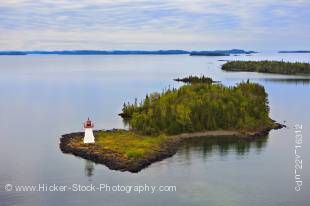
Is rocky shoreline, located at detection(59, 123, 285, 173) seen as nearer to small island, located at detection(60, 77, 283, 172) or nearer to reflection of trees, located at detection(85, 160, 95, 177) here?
small island, located at detection(60, 77, 283, 172)

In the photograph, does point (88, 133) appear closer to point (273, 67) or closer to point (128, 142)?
point (128, 142)

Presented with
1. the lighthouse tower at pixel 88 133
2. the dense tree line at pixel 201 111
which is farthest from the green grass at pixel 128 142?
the dense tree line at pixel 201 111

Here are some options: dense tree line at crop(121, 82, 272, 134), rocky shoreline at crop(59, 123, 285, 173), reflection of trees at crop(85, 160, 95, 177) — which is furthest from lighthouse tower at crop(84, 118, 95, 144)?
dense tree line at crop(121, 82, 272, 134)

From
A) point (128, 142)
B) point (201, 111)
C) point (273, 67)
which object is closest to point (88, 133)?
point (128, 142)

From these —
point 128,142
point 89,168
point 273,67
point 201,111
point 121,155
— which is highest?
point 273,67

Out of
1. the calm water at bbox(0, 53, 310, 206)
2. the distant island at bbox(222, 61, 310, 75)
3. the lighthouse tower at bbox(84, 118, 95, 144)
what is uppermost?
the distant island at bbox(222, 61, 310, 75)

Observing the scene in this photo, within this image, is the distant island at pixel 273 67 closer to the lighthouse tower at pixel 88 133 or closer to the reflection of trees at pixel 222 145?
the reflection of trees at pixel 222 145
